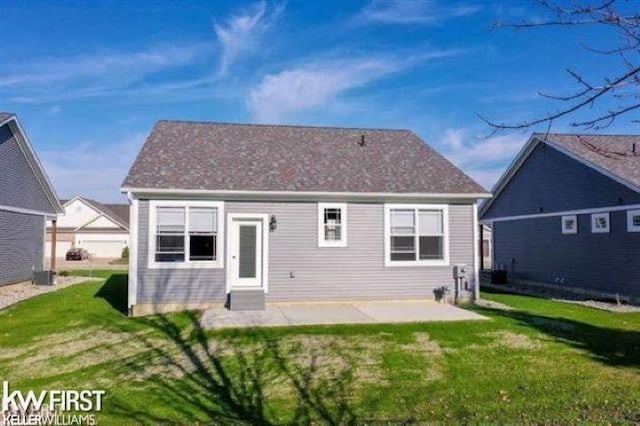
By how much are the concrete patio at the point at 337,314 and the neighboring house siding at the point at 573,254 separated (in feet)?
21.7

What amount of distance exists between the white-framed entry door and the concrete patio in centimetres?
86

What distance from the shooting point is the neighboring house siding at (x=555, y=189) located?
1596 centimetres

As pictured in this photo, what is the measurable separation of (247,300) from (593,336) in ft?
26.3

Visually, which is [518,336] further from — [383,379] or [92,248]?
[92,248]

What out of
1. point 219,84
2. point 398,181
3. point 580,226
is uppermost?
point 219,84

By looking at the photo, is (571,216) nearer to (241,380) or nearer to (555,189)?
(555,189)

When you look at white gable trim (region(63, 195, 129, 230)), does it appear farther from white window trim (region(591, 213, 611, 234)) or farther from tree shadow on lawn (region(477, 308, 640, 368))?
tree shadow on lawn (region(477, 308, 640, 368))

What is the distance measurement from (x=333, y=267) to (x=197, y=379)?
648 cm

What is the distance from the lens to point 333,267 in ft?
43.6

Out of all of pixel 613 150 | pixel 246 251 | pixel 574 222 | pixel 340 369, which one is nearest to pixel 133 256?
pixel 246 251

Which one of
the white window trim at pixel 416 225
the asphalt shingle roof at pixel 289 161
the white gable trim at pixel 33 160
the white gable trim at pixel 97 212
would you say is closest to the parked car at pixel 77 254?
the white gable trim at pixel 97 212

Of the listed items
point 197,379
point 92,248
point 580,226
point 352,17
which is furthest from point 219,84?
point 92,248

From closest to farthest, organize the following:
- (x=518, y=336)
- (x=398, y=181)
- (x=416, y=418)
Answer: (x=416, y=418)
(x=518, y=336)
(x=398, y=181)

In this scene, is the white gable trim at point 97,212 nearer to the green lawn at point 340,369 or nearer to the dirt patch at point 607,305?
the green lawn at point 340,369
